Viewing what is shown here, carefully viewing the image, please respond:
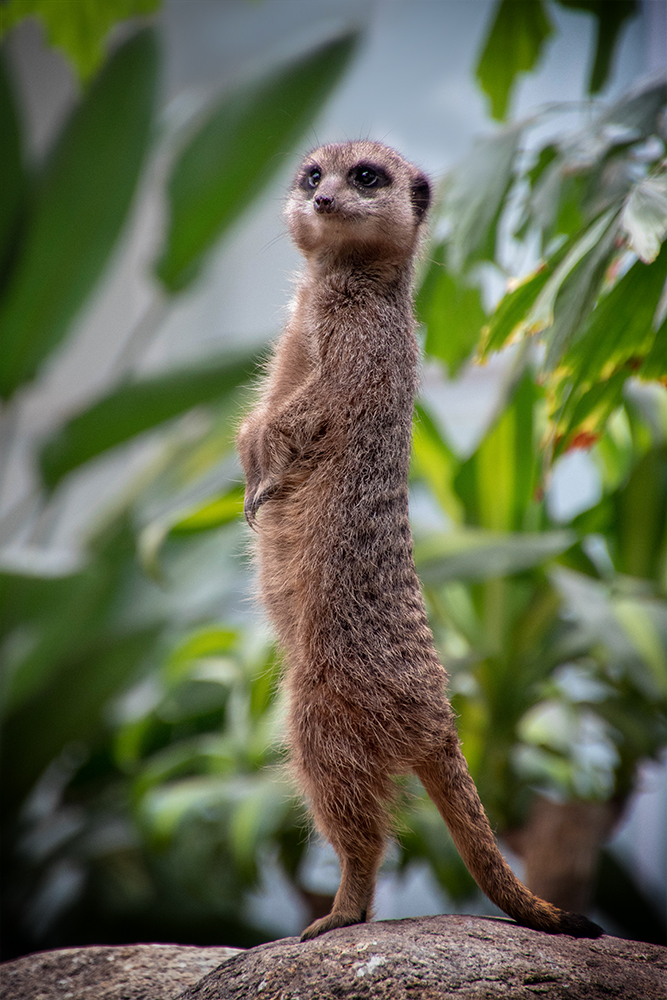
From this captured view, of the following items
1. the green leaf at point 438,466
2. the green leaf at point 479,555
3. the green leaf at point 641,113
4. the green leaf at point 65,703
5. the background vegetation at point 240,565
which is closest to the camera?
the green leaf at point 641,113

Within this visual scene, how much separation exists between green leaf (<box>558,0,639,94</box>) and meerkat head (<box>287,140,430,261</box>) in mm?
781

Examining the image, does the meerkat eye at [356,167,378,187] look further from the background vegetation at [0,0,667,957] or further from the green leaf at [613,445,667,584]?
the green leaf at [613,445,667,584]

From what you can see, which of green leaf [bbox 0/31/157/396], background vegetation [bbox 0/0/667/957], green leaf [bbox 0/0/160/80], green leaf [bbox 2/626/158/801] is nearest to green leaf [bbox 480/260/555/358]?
background vegetation [bbox 0/0/667/957]

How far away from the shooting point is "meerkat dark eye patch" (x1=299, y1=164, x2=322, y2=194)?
923mm

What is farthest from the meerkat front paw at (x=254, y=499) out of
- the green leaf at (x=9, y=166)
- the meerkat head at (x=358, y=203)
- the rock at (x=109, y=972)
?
the green leaf at (x=9, y=166)

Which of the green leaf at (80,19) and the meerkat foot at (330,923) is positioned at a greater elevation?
the green leaf at (80,19)

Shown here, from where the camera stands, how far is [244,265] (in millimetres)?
3258

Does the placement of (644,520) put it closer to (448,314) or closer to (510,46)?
(448,314)

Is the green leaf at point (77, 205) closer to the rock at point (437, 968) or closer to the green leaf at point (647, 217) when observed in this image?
the green leaf at point (647, 217)

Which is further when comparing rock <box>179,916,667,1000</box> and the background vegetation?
the background vegetation

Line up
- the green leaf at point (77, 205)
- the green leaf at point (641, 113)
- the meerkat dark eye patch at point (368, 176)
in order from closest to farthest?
the meerkat dark eye patch at point (368, 176), the green leaf at point (641, 113), the green leaf at point (77, 205)

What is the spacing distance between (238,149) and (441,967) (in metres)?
2.00

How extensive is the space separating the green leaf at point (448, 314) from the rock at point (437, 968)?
0.97 metres

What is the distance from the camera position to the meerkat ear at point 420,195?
36.9 inches
